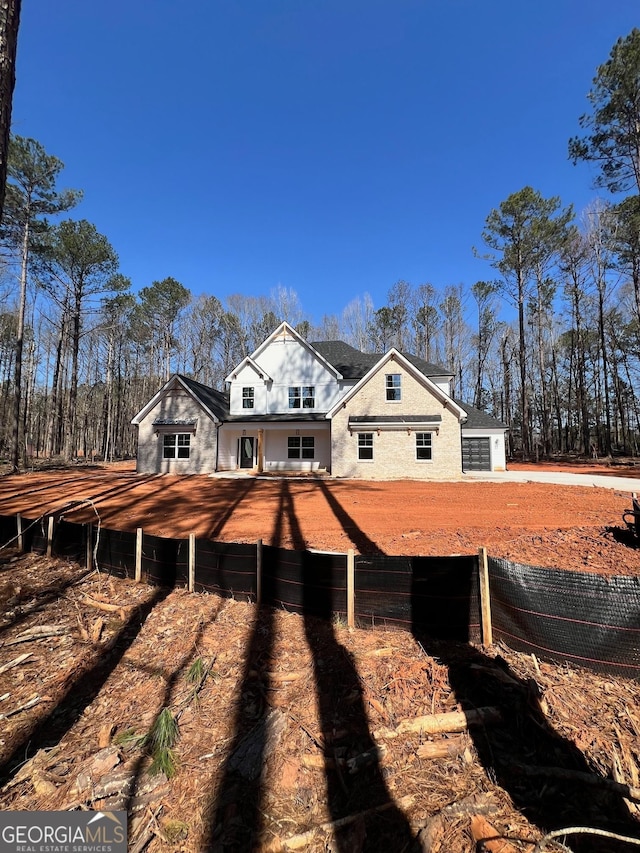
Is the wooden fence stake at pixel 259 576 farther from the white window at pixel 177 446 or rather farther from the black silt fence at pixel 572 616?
the white window at pixel 177 446

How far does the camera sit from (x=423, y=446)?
19625 millimetres

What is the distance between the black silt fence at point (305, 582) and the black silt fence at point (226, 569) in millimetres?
252

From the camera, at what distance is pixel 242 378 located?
23.8 m

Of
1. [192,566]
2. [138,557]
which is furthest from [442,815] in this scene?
[138,557]

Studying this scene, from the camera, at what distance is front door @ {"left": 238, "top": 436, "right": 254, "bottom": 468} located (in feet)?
76.8

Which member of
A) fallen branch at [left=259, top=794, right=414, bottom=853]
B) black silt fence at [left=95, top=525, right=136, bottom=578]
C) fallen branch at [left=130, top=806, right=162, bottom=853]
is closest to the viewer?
fallen branch at [left=259, top=794, right=414, bottom=853]

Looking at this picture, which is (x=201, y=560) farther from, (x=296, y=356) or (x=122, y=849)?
(x=296, y=356)

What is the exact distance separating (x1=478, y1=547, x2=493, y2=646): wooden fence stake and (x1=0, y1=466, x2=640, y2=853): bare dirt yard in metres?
0.24

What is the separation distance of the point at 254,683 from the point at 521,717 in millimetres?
2707

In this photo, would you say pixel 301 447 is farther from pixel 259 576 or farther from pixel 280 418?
pixel 259 576

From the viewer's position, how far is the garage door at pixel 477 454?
22.7 meters

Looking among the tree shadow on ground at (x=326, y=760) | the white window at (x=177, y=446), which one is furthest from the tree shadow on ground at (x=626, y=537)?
the white window at (x=177, y=446)

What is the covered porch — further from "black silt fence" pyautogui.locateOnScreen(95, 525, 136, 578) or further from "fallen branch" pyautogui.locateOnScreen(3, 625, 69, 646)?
"fallen branch" pyautogui.locateOnScreen(3, 625, 69, 646)

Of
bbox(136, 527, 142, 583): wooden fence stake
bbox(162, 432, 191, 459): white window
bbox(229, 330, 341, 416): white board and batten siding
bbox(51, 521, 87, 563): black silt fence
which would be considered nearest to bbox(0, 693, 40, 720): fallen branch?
bbox(136, 527, 142, 583): wooden fence stake
